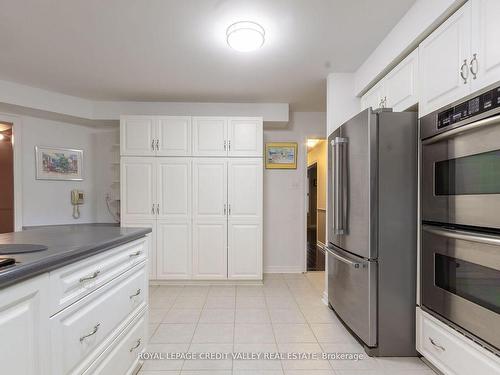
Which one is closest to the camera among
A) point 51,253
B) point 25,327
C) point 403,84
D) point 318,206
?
point 25,327

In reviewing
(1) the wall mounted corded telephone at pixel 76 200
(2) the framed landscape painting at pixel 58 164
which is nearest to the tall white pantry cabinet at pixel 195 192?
(1) the wall mounted corded telephone at pixel 76 200

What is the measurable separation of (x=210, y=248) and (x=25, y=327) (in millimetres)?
2540

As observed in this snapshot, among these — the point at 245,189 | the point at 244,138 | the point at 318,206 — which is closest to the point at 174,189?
the point at 245,189

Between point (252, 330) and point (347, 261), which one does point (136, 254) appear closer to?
point (252, 330)

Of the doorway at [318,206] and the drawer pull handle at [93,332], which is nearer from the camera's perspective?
the drawer pull handle at [93,332]

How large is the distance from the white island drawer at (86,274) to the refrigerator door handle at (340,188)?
5.18 feet

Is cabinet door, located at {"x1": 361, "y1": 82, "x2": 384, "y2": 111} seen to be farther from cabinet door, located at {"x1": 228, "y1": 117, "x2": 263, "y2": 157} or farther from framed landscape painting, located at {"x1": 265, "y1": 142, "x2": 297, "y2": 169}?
framed landscape painting, located at {"x1": 265, "y1": 142, "x2": 297, "y2": 169}

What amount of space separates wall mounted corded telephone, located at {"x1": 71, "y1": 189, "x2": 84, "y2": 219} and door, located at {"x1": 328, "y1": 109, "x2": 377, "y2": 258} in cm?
352

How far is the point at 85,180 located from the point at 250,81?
9.37ft

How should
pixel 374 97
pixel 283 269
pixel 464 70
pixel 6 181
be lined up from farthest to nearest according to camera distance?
pixel 283 269
pixel 6 181
pixel 374 97
pixel 464 70

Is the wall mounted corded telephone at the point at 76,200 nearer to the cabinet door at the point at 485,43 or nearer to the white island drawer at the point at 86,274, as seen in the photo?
the white island drawer at the point at 86,274

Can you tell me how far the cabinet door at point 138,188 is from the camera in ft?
10.9

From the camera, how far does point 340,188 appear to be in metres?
2.19

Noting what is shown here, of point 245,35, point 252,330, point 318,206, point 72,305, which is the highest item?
point 245,35
